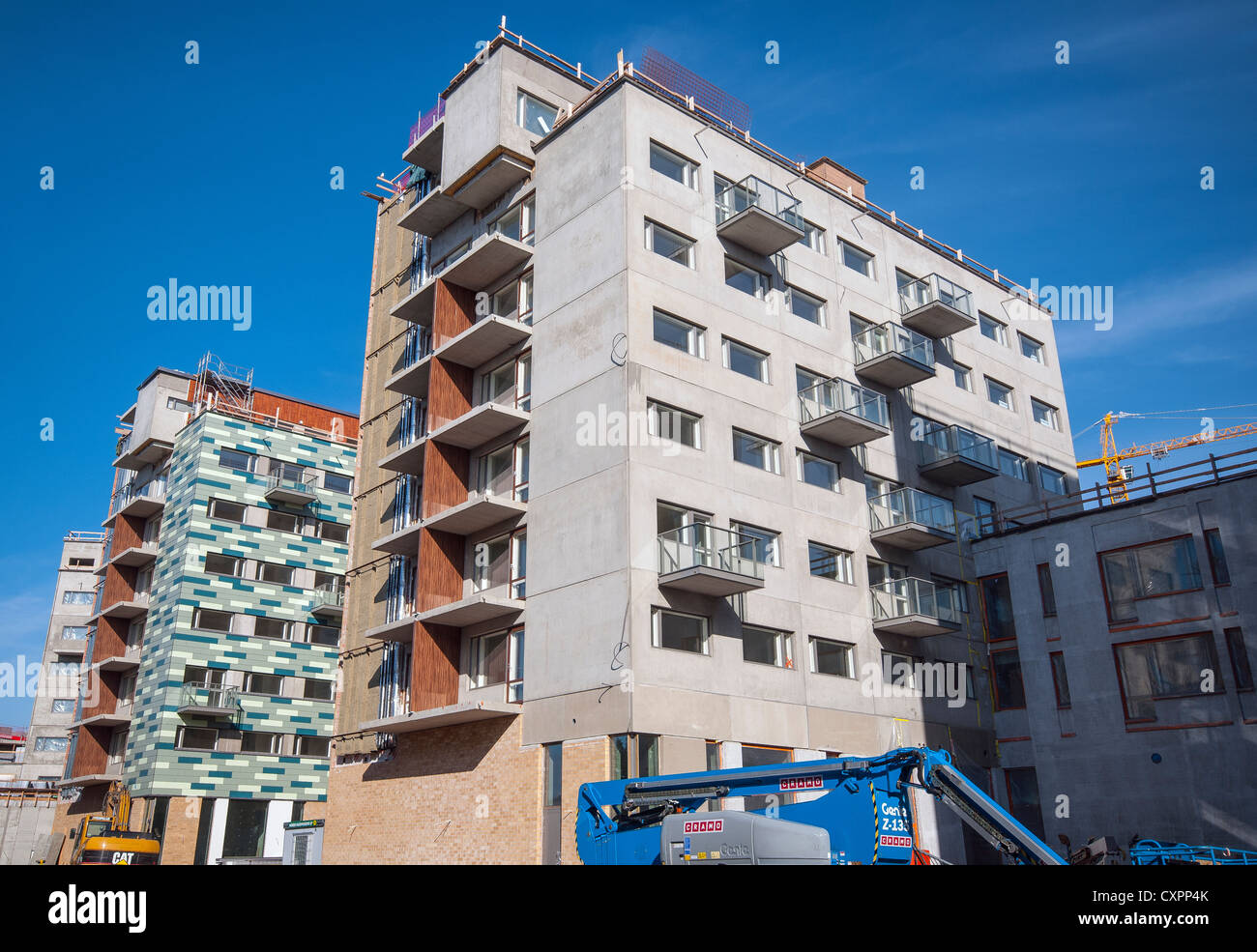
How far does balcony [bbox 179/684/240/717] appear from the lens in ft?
161

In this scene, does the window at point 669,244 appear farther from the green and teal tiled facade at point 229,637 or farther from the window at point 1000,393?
the green and teal tiled facade at point 229,637

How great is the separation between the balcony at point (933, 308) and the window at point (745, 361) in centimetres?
962

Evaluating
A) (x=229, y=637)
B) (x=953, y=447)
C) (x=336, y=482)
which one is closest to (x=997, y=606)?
(x=953, y=447)

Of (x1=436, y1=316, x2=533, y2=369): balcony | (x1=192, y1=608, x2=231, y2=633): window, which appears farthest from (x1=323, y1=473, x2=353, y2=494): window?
(x1=436, y1=316, x2=533, y2=369): balcony

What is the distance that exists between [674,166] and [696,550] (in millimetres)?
14975

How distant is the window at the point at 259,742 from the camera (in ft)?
168

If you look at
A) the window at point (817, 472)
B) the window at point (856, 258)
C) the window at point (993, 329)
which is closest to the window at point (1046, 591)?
the window at point (817, 472)

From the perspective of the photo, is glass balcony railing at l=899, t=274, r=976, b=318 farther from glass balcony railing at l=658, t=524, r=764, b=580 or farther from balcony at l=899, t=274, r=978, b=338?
glass balcony railing at l=658, t=524, r=764, b=580

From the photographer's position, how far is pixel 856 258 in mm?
41969

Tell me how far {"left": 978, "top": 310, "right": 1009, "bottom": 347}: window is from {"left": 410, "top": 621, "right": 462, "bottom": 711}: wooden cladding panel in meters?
29.7
